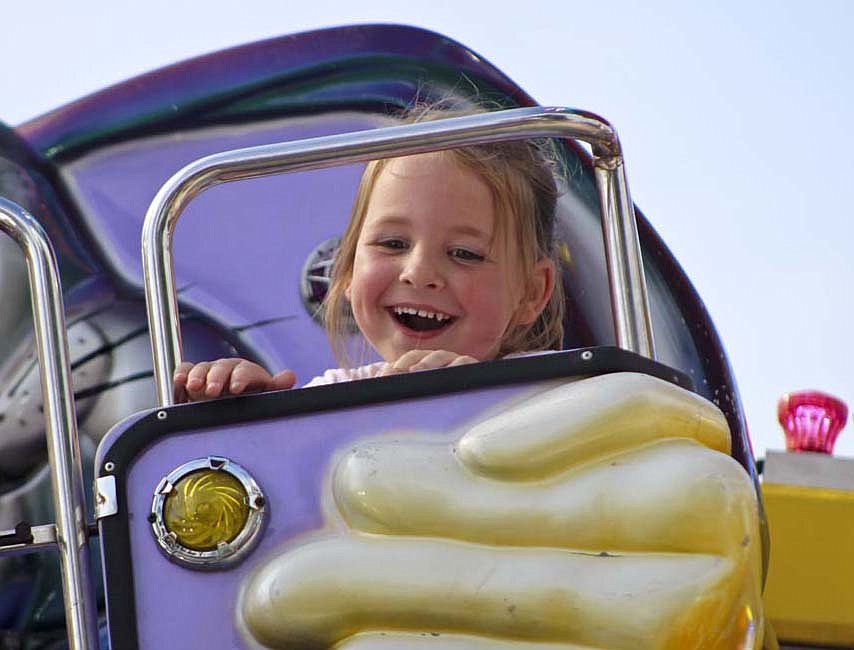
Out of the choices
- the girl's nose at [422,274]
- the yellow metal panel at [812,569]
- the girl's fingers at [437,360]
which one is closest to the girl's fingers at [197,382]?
the girl's fingers at [437,360]

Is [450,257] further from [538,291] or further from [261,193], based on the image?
[261,193]

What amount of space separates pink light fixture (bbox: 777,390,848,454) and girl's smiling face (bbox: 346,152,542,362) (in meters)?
0.54

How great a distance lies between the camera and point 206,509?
148cm

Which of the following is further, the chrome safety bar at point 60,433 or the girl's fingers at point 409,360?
the girl's fingers at point 409,360

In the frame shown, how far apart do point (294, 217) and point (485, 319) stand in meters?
0.56

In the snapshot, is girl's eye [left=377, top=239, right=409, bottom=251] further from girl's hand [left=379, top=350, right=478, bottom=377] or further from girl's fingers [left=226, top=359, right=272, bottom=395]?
girl's fingers [left=226, top=359, right=272, bottom=395]

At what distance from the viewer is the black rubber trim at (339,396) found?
152cm

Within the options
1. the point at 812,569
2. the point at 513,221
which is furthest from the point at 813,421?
the point at 513,221

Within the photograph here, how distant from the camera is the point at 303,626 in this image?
1421 millimetres

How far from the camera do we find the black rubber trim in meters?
1.52

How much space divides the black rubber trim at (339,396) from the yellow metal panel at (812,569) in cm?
95

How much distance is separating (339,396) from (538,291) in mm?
1065

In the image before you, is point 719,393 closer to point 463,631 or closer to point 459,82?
point 459,82

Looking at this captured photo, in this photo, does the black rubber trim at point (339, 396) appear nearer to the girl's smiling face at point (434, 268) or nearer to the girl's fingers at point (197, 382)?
the girl's fingers at point (197, 382)
